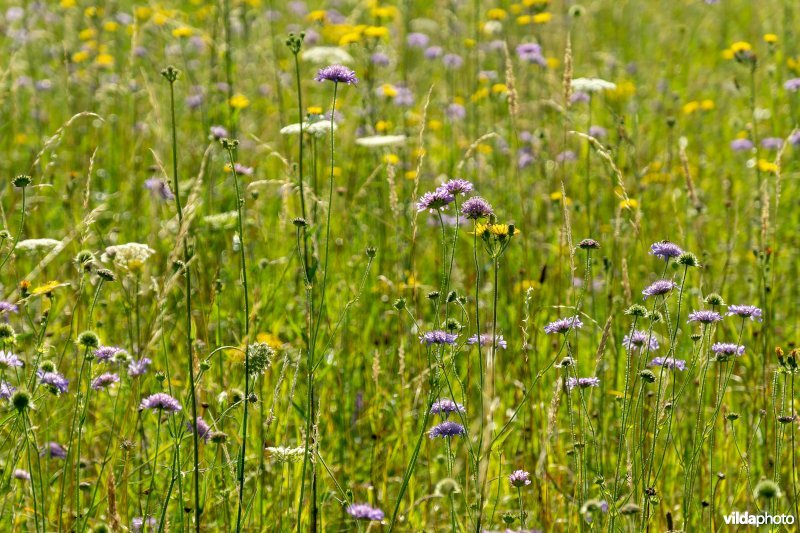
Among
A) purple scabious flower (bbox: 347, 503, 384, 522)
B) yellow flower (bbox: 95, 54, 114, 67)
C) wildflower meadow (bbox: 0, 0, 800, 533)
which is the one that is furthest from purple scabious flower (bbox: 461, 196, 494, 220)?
yellow flower (bbox: 95, 54, 114, 67)

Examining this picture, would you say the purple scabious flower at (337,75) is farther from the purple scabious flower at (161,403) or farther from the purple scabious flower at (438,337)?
the purple scabious flower at (161,403)

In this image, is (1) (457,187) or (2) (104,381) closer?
(1) (457,187)

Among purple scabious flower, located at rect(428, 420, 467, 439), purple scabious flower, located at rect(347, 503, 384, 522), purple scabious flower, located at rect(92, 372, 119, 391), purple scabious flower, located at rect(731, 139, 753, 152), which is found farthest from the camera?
purple scabious flower, located at rect(731, 139, 753, 152)

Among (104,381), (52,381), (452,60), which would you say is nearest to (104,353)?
(104,381)

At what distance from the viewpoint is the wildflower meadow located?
2.36m

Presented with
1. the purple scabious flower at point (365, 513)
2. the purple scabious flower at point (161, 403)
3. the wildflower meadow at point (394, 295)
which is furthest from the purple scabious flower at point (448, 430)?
the purple scabious flower at point (161, 403)

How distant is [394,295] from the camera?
390 cm

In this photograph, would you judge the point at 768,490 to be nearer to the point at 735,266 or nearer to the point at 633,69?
the point at 735,266

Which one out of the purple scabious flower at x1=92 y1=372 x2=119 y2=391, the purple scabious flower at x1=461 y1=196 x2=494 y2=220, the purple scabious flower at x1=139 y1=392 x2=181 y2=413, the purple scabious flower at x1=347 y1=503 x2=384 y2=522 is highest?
the purple scabious flower at x1=461 y1=196 x2=494 y2=220

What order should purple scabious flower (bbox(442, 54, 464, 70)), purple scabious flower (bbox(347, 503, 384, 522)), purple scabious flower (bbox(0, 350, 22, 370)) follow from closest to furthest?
purple scabious flower (bbox(347, 503, 384, 522)) → purple scabious flower (bbox(0, 350, 22, 370)) → purple scabious flower (bbox(442, 54, 464, 70))

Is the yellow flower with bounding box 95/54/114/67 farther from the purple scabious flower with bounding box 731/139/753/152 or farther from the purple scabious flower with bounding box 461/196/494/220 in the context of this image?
the purple scabious flower with bounding box 461/196/494/220

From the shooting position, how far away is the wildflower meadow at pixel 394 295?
2357 millimetres

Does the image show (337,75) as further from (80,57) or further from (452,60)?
(80,57)

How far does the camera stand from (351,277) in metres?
4.04
